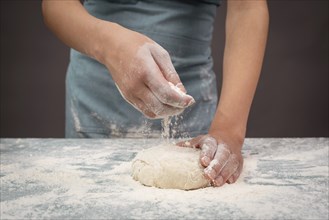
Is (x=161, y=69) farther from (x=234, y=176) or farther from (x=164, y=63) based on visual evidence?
(x=234, y=176)

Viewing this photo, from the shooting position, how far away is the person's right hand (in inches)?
46.7

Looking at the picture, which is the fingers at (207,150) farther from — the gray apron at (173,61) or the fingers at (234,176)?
the gray apron at (173,61)

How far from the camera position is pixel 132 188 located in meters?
1.28

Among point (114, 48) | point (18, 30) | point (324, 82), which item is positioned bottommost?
point (324, 82)

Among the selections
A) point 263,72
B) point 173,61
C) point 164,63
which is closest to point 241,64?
point 173,61

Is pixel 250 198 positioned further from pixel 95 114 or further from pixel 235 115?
pixel 95 114

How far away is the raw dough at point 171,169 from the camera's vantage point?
1285mm

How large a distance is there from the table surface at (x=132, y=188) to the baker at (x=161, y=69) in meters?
0.11

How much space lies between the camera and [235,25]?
1694 mm

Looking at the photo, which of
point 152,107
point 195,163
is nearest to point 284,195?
point 195,163

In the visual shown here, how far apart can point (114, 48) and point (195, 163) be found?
0.37m

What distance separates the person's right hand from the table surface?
219 mm

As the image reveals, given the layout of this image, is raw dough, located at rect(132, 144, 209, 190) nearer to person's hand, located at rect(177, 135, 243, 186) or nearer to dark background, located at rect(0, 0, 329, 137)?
person's hand, located at rect(177, 135, 243, 186)

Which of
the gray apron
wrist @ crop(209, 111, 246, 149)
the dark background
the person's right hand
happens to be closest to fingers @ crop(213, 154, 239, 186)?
wrist @ crop(209, 111, 246, 149)
